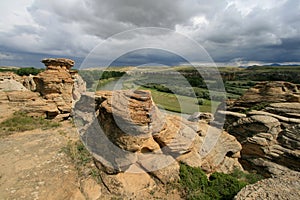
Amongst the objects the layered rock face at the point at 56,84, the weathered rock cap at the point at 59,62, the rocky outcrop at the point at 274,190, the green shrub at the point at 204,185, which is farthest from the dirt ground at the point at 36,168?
the weathered rock cap at the point at 59,62

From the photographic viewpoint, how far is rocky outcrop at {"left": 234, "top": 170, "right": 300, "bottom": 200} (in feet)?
19.5

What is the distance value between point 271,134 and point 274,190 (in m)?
7.38

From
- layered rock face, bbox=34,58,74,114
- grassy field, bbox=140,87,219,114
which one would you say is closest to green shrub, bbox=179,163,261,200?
layered rock face, bbox=34,58,74,114

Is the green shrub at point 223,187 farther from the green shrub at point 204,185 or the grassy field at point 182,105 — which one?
the grassy field at point 182,105

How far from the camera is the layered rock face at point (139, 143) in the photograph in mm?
7809

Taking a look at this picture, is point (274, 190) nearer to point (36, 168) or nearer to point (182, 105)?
point (36, 168)

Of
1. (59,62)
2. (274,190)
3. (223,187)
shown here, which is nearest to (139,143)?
(223,187)

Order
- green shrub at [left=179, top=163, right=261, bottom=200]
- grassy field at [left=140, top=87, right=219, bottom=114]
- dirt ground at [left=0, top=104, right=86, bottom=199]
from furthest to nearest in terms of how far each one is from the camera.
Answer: grassy field at [left=140, top=87, right=219, bottom=114]
green shrub at [left=179, top=163, right=261, bottom=200]
dirt ground at [left=0, top=104, right=86, bottom=199]

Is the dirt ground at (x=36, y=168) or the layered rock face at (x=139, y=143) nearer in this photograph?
the dirt ground at (x=36, y=168)

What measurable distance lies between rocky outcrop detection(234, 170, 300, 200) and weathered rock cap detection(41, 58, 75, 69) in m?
19.5

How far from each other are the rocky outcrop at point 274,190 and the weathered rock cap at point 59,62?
19.5 m

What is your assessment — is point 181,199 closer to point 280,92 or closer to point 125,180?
point 125,180

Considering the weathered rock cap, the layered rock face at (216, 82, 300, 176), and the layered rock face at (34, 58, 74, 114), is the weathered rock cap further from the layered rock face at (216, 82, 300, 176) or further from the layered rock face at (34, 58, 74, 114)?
the layered rock face at (216, 82, 300, 176)

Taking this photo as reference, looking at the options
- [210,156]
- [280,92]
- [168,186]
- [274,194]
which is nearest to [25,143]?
[168,186]
